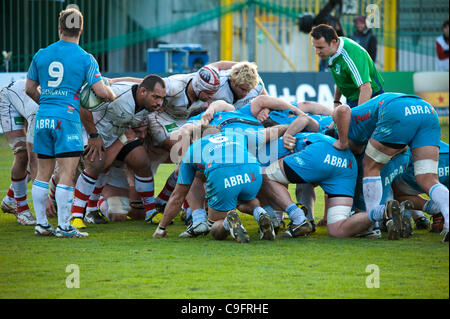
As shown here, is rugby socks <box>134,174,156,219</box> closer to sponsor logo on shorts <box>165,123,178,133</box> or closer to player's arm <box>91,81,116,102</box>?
sponsor logo on shorts <box>165,123,178,133</box>

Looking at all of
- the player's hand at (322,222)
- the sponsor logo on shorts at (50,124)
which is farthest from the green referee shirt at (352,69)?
the sponsor logo on shorts at (50,124)

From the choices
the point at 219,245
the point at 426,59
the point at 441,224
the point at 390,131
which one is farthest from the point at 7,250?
the point at 426,59

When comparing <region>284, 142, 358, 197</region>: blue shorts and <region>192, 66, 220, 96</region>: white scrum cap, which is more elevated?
<region>192, 66, 220, 96</region>: white scrum cap

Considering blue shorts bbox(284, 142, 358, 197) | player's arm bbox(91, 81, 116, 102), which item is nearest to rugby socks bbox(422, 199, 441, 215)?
blue shorts bbox(284, 142, 358, 197)

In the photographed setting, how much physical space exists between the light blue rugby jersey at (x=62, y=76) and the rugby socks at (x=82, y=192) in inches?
47.2

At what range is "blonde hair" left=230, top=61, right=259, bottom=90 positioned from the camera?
25.2 ft

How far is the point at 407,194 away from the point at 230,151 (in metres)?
1.84

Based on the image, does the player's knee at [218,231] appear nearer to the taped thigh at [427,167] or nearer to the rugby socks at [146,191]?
the rugby socks at [146,191]

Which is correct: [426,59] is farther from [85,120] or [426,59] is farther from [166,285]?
[166,285]

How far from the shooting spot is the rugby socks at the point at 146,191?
25.5 feet

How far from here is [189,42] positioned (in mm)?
18859

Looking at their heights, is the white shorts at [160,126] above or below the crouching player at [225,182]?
above

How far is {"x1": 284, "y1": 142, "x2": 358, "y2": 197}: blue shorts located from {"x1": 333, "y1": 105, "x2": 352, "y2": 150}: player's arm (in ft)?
0.25

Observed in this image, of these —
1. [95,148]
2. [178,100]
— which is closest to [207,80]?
[178,100]
